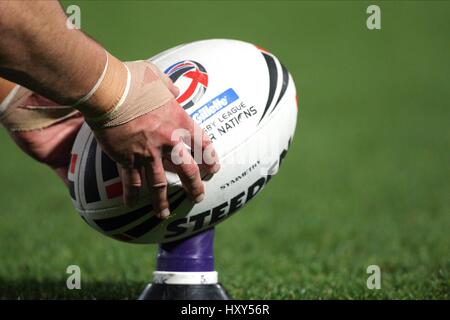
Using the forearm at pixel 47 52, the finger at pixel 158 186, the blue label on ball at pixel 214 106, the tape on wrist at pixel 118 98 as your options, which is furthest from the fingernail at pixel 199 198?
the forearm at pixel 47 52

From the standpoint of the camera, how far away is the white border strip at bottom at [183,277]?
2977mm

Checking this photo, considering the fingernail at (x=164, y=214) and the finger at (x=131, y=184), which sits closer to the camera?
the finger at (x=131, y=184)

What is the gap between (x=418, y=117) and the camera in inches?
459

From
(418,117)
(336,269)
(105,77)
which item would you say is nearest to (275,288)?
(336,269)

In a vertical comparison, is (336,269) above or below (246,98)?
below

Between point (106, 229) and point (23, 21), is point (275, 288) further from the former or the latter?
point (23, 21)

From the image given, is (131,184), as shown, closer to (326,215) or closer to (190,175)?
(190,175)

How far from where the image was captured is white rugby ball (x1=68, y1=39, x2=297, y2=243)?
2.69 metres

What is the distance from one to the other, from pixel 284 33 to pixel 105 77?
65.6 ft

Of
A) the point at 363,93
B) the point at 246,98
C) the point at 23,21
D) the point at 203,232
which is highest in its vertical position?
the point at 23,21

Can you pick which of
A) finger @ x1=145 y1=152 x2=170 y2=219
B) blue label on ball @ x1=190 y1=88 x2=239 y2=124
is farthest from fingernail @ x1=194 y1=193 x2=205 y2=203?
blue label on ball @ x1=190 y1=88 x2=239 y2=124

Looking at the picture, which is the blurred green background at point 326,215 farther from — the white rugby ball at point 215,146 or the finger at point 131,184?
the finger at point 131,184

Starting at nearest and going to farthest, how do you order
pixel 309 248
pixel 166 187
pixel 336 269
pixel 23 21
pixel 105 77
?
pixel 23 21 → pixel 105 77 → pixel 166 187 → pixel 336 269 → pixel 309 248

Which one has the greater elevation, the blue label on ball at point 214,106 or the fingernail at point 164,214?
the blue label on ball at point 214,106
